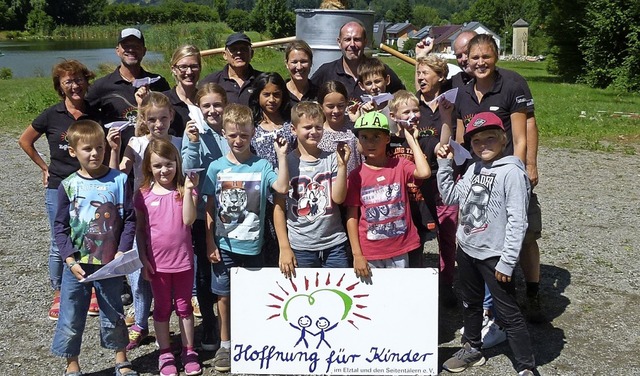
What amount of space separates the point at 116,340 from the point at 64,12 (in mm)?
101568

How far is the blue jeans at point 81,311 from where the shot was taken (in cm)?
382

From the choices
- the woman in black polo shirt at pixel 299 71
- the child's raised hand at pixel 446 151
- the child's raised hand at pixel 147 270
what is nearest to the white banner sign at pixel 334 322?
the child's raised hand at pixel 147 270

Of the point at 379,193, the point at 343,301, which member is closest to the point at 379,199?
the point at 379,193

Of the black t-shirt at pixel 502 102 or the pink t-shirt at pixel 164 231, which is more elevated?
the black t-shirt at pixel 502 102

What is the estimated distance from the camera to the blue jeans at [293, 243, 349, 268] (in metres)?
4.10

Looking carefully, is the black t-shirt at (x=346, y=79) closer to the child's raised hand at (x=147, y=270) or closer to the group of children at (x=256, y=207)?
the group of children at (x=256, y=207)

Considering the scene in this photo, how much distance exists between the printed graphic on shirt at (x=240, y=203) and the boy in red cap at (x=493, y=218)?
119 cm

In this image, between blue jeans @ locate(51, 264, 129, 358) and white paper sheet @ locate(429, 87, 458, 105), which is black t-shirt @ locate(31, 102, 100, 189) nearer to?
blue jeans @ locate(51, 264, 129, 358)

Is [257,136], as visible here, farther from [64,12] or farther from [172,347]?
[64,12]

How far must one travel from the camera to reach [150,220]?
3.93m

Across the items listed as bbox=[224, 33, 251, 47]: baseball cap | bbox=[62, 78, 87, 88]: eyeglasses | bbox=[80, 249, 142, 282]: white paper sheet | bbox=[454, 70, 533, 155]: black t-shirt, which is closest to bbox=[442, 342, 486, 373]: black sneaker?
bbox=[454, 70, 533, 155]: black t-shirt

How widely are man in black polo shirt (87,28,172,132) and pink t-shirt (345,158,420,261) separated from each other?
1818 mm

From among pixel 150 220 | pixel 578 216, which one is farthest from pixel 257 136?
pixel 578 216

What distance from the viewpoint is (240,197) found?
3955mm
